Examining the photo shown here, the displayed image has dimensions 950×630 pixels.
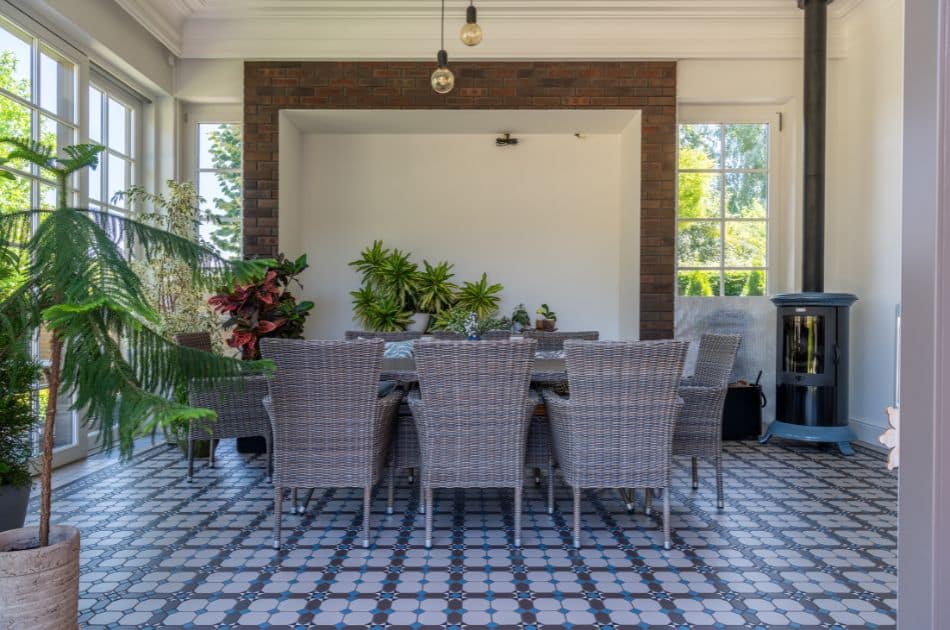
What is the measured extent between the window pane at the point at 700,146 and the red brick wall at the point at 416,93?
15.8 inches

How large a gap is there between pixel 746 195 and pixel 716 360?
303 centimetres

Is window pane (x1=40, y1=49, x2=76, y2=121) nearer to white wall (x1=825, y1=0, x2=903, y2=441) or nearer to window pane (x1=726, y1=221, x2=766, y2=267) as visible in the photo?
window pane (x1=726, y1=221, x2=766, y2=267)

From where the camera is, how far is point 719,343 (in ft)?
11.8

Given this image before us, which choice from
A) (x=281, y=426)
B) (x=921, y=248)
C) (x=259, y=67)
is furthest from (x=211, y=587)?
(x=259, y=67)

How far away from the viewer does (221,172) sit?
598 centimetres

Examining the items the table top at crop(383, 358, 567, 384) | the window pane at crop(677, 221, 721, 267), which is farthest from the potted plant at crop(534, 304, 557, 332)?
the table top at crop(383, 358, 567, 384)

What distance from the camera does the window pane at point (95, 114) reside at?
15.6ft

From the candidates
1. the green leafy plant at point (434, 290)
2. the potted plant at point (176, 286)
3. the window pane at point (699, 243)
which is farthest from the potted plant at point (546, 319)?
the potted plant at point (176, 286)

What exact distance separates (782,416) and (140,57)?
5866 millimetres

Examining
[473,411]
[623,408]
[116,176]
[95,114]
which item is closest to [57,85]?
[95,114]

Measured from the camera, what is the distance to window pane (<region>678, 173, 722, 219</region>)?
5.99 metres

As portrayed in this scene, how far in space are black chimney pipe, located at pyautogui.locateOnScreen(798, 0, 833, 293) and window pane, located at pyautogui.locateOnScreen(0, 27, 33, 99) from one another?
18.6 ft

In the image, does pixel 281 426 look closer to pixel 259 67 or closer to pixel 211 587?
pixel 211 587

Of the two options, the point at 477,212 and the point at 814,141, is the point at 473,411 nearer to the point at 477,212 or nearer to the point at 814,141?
the point at 477,212
